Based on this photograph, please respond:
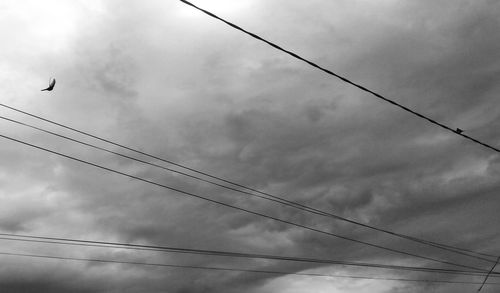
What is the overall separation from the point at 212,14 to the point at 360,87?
18.1 feet

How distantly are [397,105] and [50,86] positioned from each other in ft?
34.4

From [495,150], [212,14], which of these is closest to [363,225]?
[495,150]

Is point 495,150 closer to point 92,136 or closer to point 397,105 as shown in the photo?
point 397,105

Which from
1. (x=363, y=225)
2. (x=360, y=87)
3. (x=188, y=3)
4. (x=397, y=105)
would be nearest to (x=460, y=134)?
(x=397, y=105)

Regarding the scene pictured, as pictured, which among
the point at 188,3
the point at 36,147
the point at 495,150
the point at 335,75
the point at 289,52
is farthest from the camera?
the point at 36,147

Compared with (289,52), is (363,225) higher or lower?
higher

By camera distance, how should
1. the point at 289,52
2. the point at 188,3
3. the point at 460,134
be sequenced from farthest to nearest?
the point at 460,134, the point at 289,52, the point at 188,3

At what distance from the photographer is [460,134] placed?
17.6 meters

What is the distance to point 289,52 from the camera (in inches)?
490

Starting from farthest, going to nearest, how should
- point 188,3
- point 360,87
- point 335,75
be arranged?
point 360,87 → point 335,75 → point 188,3

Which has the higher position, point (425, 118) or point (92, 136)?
point (92, 136)


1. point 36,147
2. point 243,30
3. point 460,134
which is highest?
point 36,147

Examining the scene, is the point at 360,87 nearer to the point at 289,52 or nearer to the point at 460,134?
the point at 289,52

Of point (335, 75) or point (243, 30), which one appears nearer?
point (243, 30)
